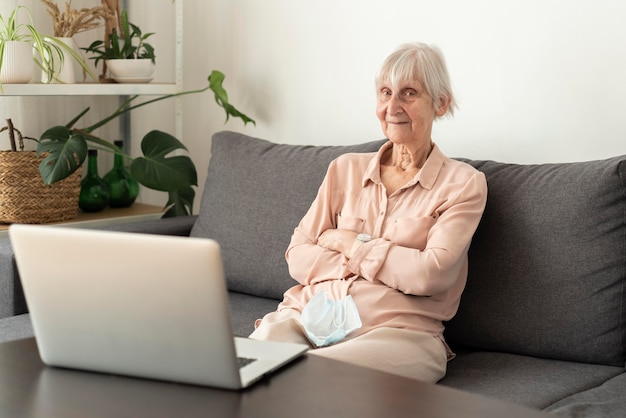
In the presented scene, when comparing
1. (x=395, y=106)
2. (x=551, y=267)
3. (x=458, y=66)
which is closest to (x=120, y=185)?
(x=458, y=66)

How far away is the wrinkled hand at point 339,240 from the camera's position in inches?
90.9

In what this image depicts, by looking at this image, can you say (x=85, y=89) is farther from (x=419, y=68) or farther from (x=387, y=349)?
(x=387, y=349)

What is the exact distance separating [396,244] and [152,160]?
4.46ft

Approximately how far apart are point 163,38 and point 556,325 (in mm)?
2348

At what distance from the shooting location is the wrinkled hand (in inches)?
90.9

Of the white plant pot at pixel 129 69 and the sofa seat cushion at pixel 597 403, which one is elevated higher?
the white plant pot at pixel 129 69

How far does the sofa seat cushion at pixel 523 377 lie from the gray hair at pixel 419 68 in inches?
26.4

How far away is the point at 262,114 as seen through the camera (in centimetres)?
354

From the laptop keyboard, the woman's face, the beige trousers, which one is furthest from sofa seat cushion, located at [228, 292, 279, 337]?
the laptop keyboard

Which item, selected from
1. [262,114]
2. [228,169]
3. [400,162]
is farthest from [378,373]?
[262,114]

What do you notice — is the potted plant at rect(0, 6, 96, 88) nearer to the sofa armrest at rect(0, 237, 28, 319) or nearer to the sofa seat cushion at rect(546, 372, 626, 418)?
the sofa armrest at rect(0, 237, 28, 319)

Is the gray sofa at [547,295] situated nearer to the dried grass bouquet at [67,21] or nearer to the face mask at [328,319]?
the face mask at [328,319]

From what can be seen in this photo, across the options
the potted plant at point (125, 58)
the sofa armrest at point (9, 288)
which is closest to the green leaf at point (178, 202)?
the potted plant at point (125, 58)

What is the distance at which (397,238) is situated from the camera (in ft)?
7.42
